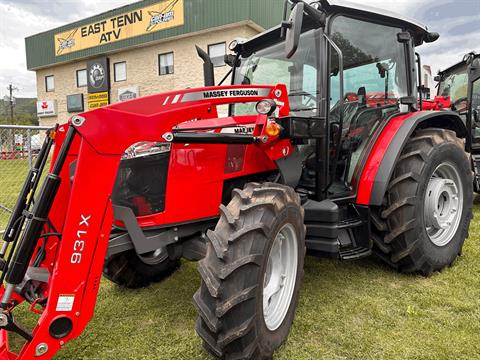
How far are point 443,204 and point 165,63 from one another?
17145 millimetres

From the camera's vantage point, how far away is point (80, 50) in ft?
71.3

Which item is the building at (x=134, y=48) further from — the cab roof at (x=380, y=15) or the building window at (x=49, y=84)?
the cab roof at (x=380, y=15)

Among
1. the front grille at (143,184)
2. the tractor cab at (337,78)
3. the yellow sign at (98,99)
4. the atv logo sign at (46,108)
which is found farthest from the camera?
the atv logo sign at (46,108)

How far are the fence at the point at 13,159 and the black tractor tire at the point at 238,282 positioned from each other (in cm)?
438

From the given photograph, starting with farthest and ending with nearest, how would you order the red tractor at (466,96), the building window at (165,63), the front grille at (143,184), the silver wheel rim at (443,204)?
1. the building window at (165,63)
2. the red tractor at (466,96)
3. the silver wheel rim at (443,204)
4. the front grille at (143,184)

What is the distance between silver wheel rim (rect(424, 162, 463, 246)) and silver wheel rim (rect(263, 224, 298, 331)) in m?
1.54

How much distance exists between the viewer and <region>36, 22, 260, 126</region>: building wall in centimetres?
1683

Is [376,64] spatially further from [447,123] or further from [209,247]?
[209,247]

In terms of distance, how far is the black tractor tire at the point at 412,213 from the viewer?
10.7ft

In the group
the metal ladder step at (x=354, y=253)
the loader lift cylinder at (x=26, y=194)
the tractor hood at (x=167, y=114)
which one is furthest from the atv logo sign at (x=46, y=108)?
the metal ladder step at (x=354, y=253)

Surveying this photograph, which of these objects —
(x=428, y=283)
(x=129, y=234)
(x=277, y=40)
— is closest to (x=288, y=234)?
(x=129, y=234)

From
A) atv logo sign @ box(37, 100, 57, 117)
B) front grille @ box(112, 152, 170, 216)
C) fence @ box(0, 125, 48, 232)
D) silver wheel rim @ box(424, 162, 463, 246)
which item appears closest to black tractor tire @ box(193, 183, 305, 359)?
front grille @ box(112, 152, 170, 216)

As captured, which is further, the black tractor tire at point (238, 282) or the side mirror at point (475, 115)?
the side mirror at point (475, 115)

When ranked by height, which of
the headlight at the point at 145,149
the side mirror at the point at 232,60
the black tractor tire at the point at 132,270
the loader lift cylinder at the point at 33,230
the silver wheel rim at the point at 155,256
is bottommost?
the black tractor tire at the point at 132,270
